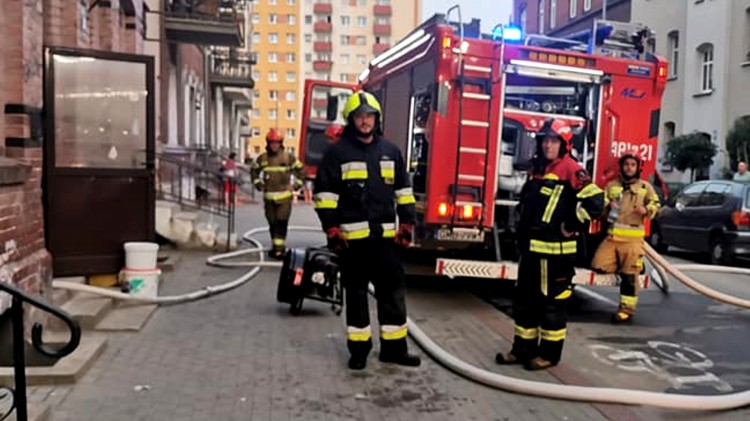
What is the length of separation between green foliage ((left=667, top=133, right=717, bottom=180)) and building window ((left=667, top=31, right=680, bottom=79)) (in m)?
5.59

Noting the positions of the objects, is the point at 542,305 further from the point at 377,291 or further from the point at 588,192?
the point at 377,291

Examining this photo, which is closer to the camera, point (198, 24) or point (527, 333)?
point (527, 333)

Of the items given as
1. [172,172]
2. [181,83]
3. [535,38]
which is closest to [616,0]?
[181,83]

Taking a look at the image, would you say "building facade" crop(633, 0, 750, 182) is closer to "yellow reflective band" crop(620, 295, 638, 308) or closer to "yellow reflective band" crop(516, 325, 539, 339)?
"yellow reflective band" crop(620, 295, 638, 308)

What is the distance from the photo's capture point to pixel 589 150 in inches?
341

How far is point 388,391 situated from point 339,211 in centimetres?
131

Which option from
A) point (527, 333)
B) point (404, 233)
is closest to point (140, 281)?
point (404, 233)

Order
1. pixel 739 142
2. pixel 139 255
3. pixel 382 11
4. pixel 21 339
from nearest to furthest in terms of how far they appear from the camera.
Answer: pixel 21 339
pixel 139 255
pixel 739 142
pixel 382 11

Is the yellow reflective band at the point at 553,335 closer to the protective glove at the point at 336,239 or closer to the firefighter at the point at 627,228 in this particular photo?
the protective glove at the point at 336,239

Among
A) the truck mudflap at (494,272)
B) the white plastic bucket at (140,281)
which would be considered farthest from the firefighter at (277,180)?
the truck mudflap at (494,272)

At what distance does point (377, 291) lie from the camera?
593 centimetres

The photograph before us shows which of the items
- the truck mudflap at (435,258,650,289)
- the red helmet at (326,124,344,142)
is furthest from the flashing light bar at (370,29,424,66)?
the truck mudflap at (435,258,650,289)

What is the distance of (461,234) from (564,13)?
35.0 metres

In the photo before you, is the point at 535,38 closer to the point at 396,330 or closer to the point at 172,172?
the point at 396,330
